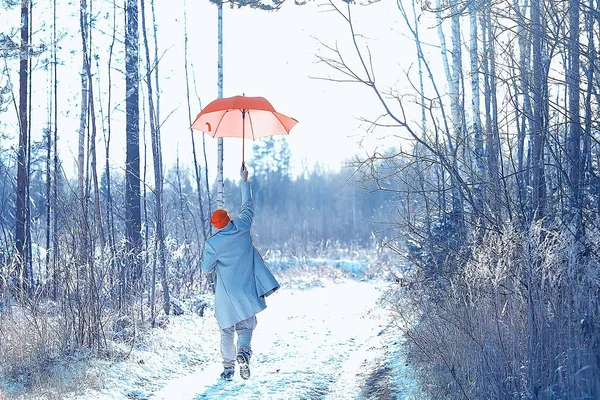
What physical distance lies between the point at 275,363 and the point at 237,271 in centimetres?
196

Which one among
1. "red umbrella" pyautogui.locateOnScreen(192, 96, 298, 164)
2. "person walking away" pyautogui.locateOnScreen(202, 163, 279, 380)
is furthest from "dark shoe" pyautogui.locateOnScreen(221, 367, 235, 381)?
"red umbrella" pyautogui.locateOnScreen(192, 96, 298, 164)

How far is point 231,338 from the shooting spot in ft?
25.1

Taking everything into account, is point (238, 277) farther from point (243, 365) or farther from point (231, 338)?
point (243, 365)

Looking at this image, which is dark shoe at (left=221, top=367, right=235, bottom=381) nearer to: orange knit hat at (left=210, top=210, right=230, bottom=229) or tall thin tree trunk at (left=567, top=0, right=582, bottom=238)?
orange knit hat at (left=210, top=210, right=230, bottom=229)

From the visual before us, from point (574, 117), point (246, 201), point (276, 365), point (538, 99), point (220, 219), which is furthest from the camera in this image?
point (276, 365)

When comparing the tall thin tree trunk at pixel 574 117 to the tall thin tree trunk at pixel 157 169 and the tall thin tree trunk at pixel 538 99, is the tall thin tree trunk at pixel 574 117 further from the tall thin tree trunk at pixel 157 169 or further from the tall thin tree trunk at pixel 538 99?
the tall thin tree trunk at pixel 157 169

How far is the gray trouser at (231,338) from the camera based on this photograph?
7613 millimetres

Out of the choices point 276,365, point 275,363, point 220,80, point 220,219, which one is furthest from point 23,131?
point 220,219

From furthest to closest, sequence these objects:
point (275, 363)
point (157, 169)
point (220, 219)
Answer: point (157, 169)
point (275, 363)
point (220, 219)

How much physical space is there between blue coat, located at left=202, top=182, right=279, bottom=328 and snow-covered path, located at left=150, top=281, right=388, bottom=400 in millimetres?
823

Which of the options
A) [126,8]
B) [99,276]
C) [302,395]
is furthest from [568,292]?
[126,8]

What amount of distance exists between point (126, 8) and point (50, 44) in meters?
2.87

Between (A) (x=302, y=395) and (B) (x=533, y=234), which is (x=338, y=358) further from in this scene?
(B) (x=533, y=234)

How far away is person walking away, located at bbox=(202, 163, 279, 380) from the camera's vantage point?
7.42 metres
